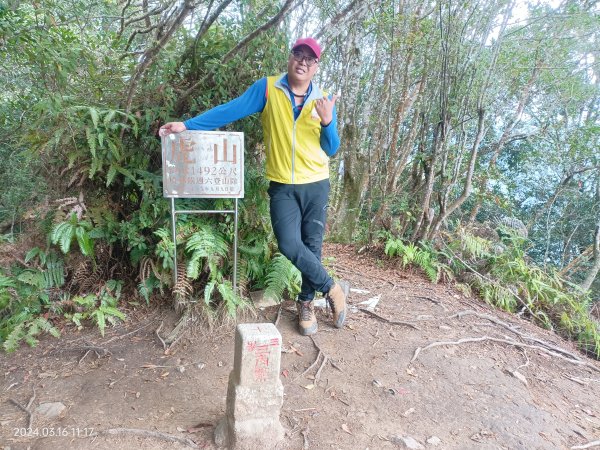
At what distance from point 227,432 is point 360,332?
1886mm

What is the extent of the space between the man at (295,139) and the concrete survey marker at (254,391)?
4.24ft

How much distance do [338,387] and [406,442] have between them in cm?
66

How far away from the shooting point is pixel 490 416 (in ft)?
9.22

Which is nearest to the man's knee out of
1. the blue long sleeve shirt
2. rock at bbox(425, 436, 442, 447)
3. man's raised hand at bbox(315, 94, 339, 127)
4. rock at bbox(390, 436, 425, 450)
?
the blue long sleeve shirt

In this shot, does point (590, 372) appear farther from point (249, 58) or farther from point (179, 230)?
point (249, 58)

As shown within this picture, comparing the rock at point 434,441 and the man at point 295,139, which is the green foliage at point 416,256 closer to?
the man at point 295,139

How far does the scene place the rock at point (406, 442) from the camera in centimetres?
245

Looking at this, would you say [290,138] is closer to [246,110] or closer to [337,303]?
[246,110]

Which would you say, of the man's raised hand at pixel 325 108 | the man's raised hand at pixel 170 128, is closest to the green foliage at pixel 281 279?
the man's raised hand at pixel 325 108

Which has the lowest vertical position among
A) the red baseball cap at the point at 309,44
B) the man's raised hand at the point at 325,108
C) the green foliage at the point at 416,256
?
the green foliage at the point at 416,256

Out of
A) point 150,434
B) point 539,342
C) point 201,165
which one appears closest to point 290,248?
point 201,165

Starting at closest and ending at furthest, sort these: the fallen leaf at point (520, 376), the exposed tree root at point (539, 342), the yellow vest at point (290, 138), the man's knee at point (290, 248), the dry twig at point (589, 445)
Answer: the dry twig at point (589, 445)
the yellow vest at point (290, 138)
the man's knee at point (290, 248)
the fallen leaf at point (520, 376)
the exposed tree root at point (539, 342)

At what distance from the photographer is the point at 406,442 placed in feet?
8.10

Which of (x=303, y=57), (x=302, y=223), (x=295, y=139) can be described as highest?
(x=303, y=57)
